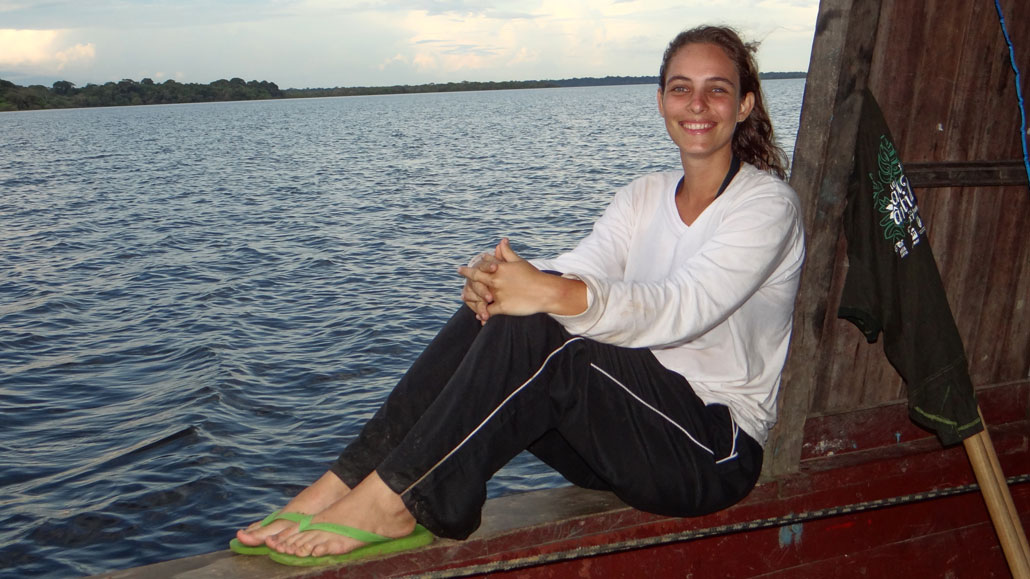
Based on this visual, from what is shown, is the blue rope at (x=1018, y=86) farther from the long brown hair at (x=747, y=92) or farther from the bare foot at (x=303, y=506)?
the bare foot at (x=303, y=506)

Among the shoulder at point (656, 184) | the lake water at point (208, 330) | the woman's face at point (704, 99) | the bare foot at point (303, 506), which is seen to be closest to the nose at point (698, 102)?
the woman's face at point (704, 99)

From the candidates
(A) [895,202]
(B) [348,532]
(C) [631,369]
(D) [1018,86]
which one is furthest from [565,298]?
(D) [1018,86]

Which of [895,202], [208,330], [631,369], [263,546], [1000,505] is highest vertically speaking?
[895,202]

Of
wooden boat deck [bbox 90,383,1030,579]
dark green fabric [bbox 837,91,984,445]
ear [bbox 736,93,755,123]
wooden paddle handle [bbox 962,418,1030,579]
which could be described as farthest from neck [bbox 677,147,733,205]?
wooden paddle handle [bbox 962,418,1030,579]

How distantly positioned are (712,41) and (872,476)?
1.77m

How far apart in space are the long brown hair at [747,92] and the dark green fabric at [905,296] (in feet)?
0.92

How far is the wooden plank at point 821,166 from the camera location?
2.99 metres

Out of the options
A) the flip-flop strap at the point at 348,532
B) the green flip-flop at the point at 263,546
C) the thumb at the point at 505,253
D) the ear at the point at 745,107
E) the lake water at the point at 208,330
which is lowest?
the lake water at the point at 208,330

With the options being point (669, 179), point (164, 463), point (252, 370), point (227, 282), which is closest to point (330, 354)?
point (252, 370)

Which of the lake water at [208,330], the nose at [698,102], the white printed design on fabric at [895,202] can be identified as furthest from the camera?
the lake water at [208,330]

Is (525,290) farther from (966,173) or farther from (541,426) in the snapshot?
(966,173)

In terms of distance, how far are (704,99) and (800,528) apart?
162 cm

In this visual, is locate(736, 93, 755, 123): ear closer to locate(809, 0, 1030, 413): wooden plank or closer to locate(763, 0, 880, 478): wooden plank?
locate(763, 0, 880, 478): wooden plank

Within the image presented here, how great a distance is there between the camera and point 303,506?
111 inches
